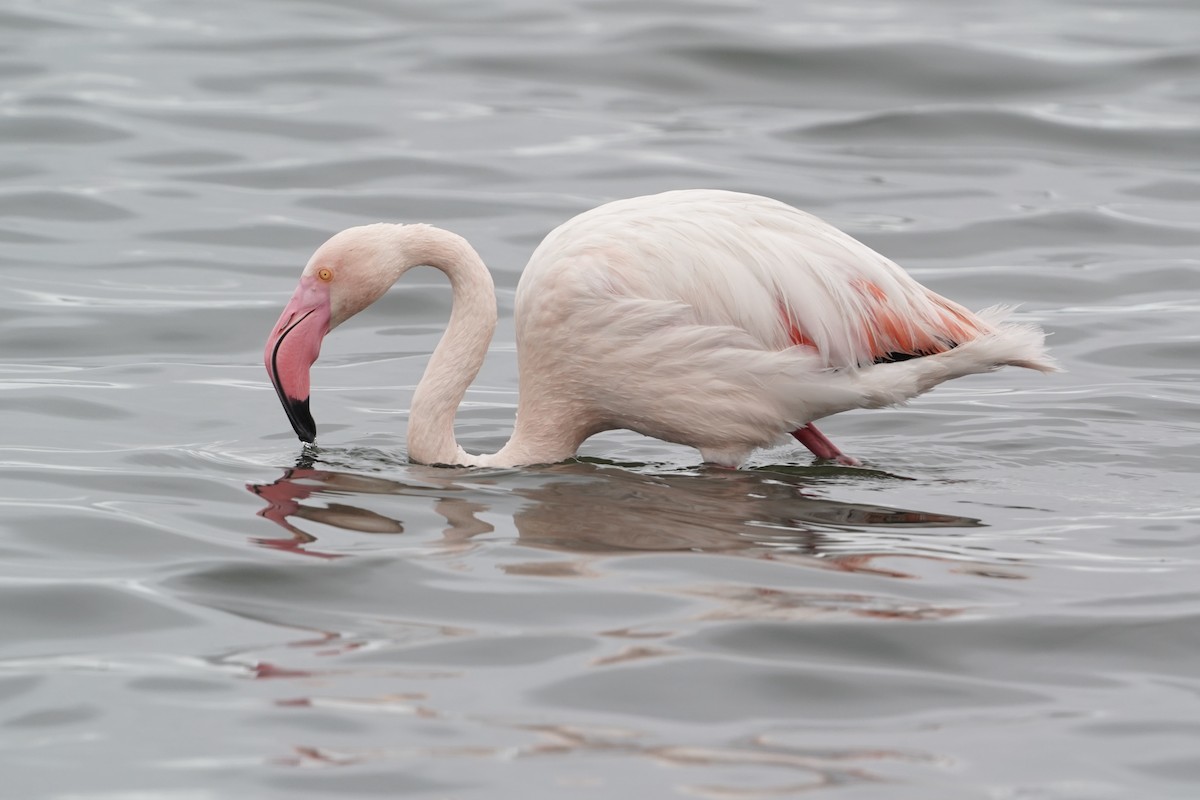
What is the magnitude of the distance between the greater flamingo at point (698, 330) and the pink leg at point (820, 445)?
11.3 inches

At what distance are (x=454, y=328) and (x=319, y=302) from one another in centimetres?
61

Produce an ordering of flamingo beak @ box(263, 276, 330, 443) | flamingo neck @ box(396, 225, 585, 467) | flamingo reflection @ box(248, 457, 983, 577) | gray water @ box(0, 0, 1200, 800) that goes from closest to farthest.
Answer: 1. gray water @ box(0, 0, 1200, 800)
2. flamingo reflection @ box(248, 457, 983, 577)
3. flamingo beak @ box(263, 276, 330, 443)
4. flamingo neck @ box(396, 225, 585, 467)

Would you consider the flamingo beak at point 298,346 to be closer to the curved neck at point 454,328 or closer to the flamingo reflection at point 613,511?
the flamingo reflection at point 613,511

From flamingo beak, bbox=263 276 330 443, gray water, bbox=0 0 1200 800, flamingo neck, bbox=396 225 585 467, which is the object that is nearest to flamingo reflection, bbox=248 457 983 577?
gray water, bbox=0 0 1200 800

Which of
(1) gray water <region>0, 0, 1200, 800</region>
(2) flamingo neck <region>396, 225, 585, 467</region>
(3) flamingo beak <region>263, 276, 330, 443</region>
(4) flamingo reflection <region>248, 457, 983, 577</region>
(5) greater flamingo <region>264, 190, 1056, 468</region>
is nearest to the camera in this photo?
(1) gray water <region>0, 0, 1200, 800</region>

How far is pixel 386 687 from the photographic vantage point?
183 inches

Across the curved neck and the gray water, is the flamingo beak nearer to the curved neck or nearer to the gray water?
the gray water

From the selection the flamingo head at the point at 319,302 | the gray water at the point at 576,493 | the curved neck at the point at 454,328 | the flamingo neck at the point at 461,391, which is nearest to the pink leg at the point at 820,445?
the gray water at the point at 576,493

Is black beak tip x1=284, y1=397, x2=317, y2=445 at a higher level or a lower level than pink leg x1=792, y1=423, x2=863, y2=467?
higher

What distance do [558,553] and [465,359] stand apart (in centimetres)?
177

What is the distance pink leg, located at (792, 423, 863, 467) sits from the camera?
24.4ft

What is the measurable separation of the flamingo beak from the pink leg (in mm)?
2029

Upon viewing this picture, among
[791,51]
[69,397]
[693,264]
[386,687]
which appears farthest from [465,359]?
[791,51]

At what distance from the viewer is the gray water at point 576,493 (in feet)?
14.4
